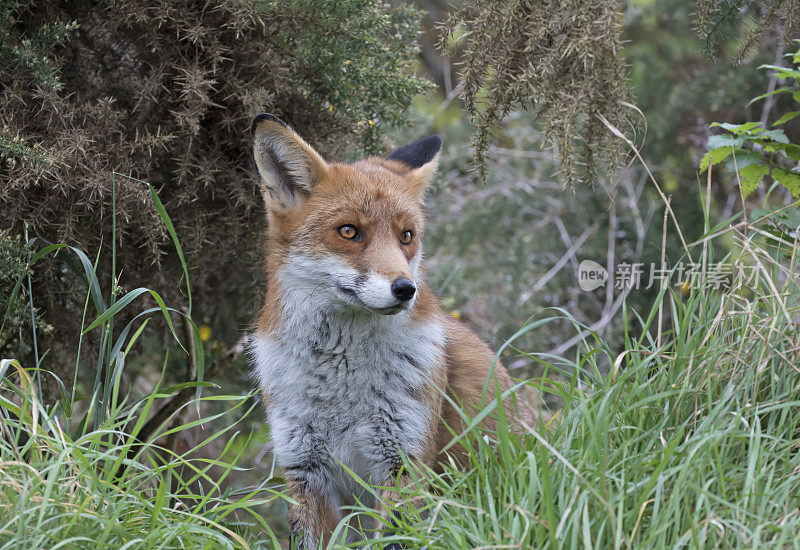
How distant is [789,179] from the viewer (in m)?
3.63

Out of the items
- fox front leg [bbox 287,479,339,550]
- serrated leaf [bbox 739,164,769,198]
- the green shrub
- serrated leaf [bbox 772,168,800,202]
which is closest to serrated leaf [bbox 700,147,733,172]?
the green shrub

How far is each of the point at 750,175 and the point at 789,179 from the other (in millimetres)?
176

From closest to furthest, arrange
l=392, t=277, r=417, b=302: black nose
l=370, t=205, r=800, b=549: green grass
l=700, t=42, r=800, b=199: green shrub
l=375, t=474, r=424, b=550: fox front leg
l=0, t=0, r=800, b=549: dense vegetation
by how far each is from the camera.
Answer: l=370, t=205, r=800, b=549: green grass
l=0, t=0, r=800, b=549: dense vegetation
l=375, t=474, r=424, b=550: fox front leg
l=392, t=277, r=417, b=302: black nose
l=700, t=42, r=800, b=199: green shrub

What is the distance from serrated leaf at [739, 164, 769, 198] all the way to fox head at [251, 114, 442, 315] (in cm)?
152

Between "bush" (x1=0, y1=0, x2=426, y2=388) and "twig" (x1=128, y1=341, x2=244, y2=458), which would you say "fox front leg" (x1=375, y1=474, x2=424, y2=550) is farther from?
"bush" (x1=0, y1=0, x2=426, y2=388)

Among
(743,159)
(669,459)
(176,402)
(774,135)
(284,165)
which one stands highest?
(774,135)

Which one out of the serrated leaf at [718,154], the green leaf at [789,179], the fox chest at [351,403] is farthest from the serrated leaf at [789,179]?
the fox chest at [351,403]

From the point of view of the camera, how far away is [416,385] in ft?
11.3

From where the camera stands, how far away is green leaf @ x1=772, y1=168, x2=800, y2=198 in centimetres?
361

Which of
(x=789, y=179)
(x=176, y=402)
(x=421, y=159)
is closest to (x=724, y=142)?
(x=789, y=179)

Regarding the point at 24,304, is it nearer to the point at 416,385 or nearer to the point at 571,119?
the point at 416,385

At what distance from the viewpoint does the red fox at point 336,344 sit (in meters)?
A: 3.38

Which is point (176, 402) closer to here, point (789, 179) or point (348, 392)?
point (348, 392)

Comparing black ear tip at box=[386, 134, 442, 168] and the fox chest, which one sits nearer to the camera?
the fox chest
